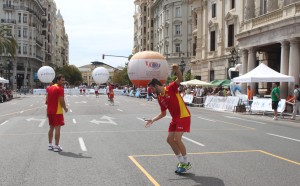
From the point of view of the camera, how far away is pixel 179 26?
268 feet

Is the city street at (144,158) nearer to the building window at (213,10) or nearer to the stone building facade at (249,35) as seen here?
the stone building facade at (249,35)

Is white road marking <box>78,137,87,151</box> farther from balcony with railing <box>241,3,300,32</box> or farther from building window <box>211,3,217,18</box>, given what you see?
building window <box>211,3,217,18</box>

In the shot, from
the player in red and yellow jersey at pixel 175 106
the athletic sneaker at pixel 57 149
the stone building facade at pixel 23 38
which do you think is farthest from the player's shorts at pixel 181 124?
the stone building facade at pixel 23 38

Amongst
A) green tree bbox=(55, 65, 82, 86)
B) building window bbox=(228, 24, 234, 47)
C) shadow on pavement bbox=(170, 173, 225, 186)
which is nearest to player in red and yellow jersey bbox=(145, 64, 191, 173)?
shadow on pavement bbox=(170, 173, 225, 186)

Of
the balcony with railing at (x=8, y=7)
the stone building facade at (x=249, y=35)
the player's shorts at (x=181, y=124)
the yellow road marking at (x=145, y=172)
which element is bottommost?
the yellow road marking at (x=145, y=172)

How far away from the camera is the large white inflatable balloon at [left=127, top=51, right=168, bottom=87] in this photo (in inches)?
2239

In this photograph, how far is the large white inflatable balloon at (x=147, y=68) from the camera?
187 ft

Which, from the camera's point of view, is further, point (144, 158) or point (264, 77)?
point (264, 77)

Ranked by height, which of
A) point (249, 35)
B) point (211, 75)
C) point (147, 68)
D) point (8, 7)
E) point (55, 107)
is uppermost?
point (8, 7)

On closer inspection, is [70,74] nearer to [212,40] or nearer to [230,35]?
[212,40]

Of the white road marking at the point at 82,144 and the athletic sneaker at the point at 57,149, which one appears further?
the white road marking at the point at 82,144

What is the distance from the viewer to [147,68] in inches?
2238

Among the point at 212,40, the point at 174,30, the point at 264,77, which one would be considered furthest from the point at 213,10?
the point at 174,30

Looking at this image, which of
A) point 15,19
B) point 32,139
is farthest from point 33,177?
point 15,19
